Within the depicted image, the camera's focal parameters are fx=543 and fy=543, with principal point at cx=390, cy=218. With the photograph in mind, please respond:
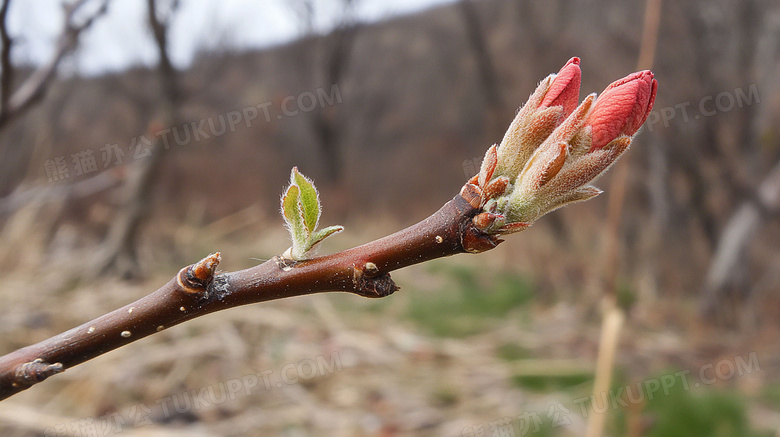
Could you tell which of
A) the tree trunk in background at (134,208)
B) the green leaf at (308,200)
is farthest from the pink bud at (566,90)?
the tree trunk in background at (134,208)

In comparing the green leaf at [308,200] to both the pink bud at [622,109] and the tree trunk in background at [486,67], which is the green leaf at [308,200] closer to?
the pink bud at [622,109]

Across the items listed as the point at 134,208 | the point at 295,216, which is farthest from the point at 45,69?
the point at 134,208

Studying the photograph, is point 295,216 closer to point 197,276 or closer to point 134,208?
point 197,276

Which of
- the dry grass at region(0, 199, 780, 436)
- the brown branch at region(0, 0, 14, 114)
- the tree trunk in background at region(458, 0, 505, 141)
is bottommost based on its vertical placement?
the dry grass at region(0, 199, 780, 436)

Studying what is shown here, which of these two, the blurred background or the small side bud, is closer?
the small side bud

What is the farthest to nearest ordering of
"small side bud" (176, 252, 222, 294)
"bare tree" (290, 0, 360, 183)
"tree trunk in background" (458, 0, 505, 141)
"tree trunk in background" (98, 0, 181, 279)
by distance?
"bare tree" (290, 0, 360, 183)
"tree trunk in background" (458, 0, 505, 141)
"tree trunk in background" (98, 0, 181, 279)
"small side bud" (176, 252, 222, 294)

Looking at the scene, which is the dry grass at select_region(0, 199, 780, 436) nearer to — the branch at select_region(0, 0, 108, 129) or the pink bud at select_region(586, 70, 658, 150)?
the branch at select_region(0, 0, 108, 129)

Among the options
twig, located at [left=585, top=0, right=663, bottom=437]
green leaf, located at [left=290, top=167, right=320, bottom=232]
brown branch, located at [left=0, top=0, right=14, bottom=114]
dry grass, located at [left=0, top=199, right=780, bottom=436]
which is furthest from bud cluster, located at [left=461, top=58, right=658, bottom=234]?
dry grass, located at [left=0, top=199, right=780, bottom=436]
